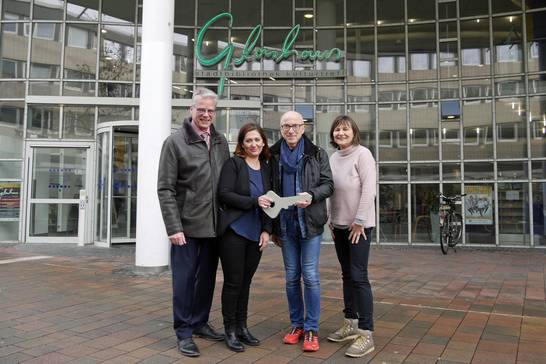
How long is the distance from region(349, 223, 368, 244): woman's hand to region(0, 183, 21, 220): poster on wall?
409 inches

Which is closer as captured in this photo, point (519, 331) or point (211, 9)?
point (519, 331)

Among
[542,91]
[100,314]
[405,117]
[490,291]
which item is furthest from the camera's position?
[405,117]

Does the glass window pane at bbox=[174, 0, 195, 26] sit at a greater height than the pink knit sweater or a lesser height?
greater

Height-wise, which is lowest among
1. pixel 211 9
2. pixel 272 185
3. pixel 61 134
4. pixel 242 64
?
pixel 272 185

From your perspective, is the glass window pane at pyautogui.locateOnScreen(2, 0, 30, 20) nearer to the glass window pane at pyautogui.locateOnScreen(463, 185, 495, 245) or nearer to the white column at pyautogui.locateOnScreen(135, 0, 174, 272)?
the white column at pyautogui.locateOnScreen(135, 0, 174, 272)

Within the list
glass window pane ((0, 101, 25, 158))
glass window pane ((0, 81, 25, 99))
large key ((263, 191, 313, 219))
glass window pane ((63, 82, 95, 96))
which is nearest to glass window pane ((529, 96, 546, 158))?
large key ((263, 191, 313, 219))

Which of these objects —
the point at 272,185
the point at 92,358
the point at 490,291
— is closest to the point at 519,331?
the point at 490,291

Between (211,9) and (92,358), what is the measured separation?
1155 cm

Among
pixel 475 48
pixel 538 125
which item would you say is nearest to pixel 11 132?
pixel 475 48

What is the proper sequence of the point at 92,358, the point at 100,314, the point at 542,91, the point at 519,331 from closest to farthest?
the point at 92,358 → the point at 519,331 → the point at 100,314 → the point at 542,91

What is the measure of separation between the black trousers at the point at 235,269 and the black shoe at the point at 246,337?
0.09m

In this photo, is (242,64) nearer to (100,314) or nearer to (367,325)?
(100,314)

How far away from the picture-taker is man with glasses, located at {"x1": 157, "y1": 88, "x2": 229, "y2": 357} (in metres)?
3.65

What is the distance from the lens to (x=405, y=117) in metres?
12.6
